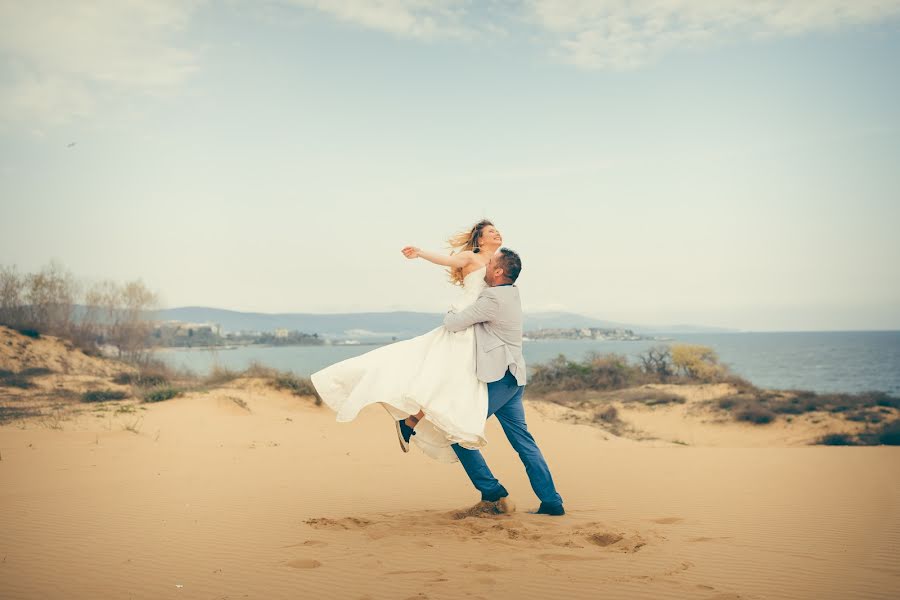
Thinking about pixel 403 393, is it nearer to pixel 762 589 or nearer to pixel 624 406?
pixel 762 589

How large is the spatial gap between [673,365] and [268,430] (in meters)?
21.4

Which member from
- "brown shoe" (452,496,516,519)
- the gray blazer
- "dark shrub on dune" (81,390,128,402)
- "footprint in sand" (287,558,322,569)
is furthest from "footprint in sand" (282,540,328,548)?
"dark shrub on dune" (81,390,128,402)

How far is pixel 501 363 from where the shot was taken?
21.1ft

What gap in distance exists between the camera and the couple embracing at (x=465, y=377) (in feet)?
20.6

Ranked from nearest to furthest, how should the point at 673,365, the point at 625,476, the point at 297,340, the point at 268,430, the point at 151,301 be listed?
1. the point at 625,476
2. the point at 268,430
3. the point at 673,365
4. the point at 151,301
5. the point at 297,340

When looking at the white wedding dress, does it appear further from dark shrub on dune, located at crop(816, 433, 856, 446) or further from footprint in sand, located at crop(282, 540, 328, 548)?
dark shrub on dune, located at crop(816, 433, 856, 446)

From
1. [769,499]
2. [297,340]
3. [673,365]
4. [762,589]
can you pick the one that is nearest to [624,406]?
[673,365]

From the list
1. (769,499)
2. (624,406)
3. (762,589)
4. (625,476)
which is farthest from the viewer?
(624,406)

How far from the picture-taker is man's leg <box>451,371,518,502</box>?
654 cm

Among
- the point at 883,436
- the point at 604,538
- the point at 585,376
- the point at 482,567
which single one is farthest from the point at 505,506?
the point at 585,376

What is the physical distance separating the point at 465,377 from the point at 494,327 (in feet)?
1.78

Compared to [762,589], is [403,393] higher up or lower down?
higher up

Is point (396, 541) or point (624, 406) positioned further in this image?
point (624, 406)

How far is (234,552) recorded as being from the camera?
5.69 metres
